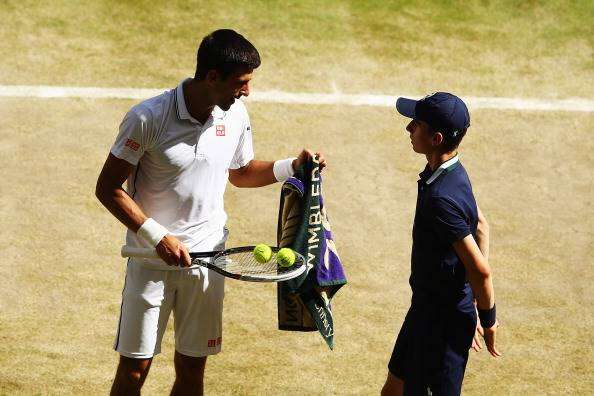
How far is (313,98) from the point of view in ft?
42.0

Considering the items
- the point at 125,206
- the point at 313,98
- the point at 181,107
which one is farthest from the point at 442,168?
the point at 313,98

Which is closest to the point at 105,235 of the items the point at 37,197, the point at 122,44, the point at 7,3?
the point at 37,197

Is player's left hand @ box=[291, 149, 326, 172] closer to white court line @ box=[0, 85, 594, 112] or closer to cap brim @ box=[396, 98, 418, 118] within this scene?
→ cap brim @ box=[396, 98, 418, 118]

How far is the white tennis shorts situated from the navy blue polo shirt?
1.33 metres

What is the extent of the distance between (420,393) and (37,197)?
5.33 meters

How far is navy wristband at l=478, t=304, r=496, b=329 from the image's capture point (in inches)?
251

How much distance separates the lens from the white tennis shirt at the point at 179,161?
21.1 ft

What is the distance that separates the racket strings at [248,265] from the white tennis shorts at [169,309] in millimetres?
213

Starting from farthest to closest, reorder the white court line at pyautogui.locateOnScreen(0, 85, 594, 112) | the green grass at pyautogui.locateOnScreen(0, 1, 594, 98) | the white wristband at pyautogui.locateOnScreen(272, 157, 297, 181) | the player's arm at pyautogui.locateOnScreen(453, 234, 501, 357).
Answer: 1. the green grass at pyautogui.locateOnScreen(0, 1, 594, 98)
2. the white court line at pyautogui.locateOnScreen(0, 85, 594, 112)
3. the white wristband at pyautogui.locateOnScreen(272, 157, 297, 181)
4. the player's arm at pyautogui.locateOnScreen(453, 234, 501, 357)

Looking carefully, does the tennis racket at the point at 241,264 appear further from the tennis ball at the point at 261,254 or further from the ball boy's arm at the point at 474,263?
the ball boy's arm at the point at 474,263

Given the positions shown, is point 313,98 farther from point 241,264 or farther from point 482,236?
point 482,236

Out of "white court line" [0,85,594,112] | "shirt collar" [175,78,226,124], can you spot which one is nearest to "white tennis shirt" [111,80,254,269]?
"shirt collar" [175,78,226,124]

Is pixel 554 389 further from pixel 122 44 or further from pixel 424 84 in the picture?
pixel 122 44

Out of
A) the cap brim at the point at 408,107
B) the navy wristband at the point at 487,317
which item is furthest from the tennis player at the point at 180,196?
the navy wristband at the point at 487,317
